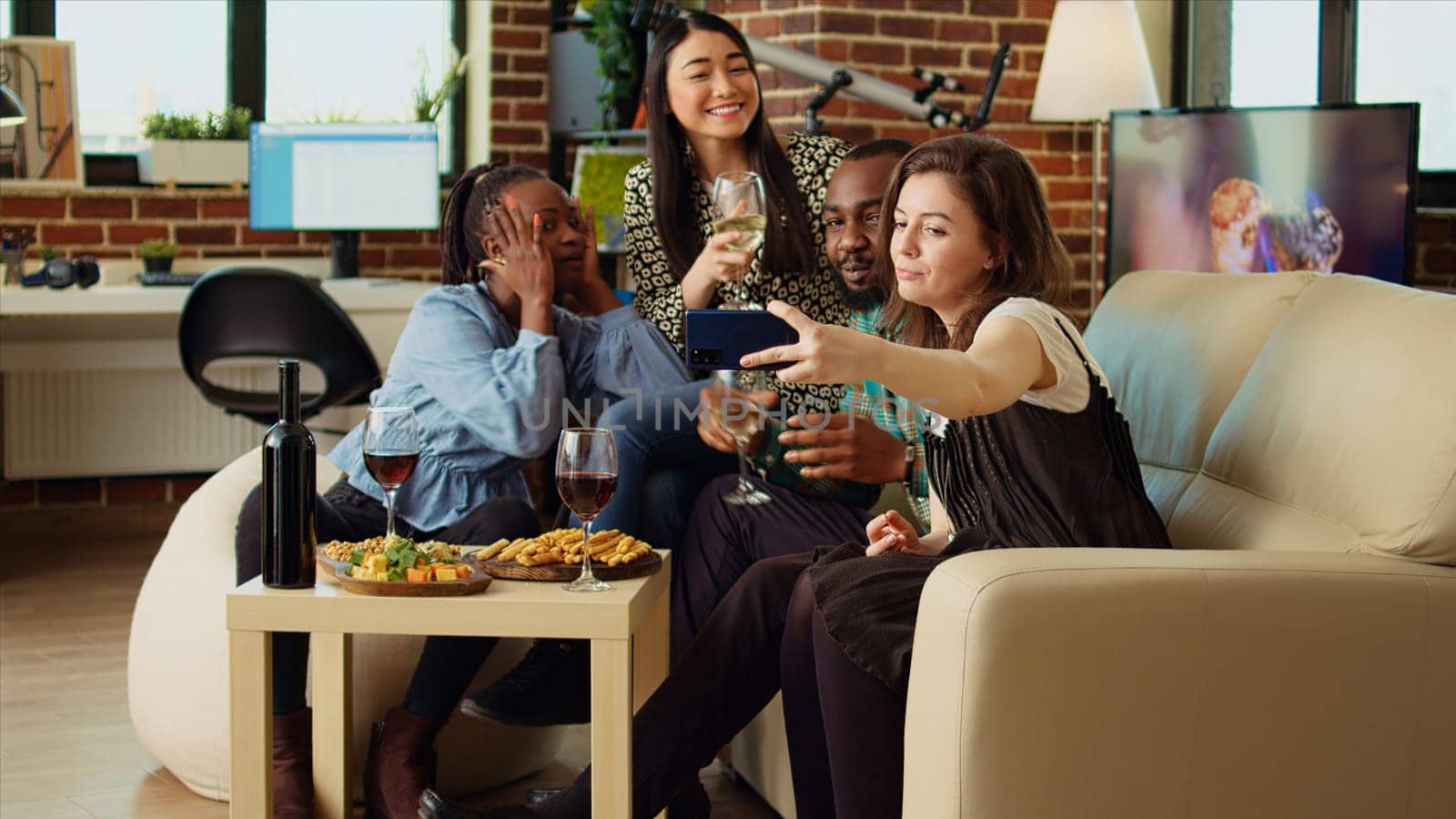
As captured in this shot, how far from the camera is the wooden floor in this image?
2.41 metres

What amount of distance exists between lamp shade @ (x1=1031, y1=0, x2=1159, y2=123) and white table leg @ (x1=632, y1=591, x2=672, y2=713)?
8.44 ft

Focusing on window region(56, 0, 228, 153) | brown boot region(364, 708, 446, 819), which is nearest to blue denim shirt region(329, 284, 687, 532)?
brown boot region(364, 708, 446, 819)

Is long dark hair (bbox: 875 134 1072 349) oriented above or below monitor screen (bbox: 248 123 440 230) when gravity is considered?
below

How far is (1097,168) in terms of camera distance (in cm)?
437

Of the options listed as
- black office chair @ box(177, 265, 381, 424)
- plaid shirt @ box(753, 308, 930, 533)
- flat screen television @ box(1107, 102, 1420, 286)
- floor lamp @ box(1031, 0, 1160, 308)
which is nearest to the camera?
plaid shirt @ box(753, 308, 930, 533)

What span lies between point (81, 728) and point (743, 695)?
4.90ft

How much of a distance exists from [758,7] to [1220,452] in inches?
108

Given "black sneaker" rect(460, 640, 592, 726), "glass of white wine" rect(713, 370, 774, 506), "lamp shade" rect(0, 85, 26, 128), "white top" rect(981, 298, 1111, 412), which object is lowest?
"black sneaker" rect(460, 640, 592, 726)

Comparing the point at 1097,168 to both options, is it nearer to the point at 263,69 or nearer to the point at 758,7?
the point at 758,7

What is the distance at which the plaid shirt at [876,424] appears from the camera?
2.32m

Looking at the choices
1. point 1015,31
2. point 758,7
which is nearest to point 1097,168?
point 1015,31

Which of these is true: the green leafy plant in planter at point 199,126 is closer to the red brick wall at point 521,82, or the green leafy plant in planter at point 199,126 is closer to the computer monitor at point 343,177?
the computer monitor at point 343,177

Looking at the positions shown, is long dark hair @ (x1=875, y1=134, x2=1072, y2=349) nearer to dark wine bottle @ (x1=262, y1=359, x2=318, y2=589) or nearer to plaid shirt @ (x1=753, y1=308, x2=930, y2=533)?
plaid shirt @ (x1=753, y1=308, x2=930, y2=533)

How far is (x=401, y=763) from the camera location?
2.20 meters
